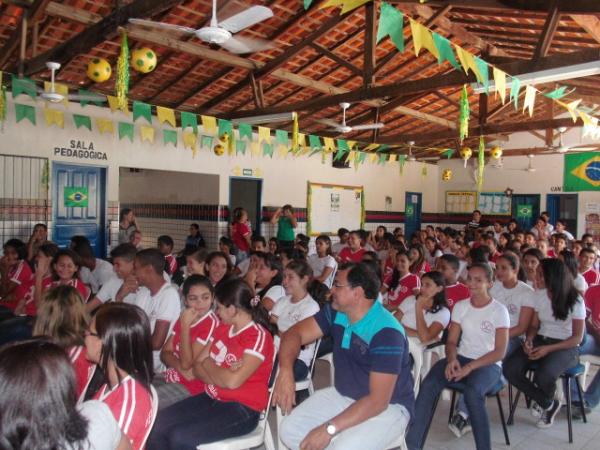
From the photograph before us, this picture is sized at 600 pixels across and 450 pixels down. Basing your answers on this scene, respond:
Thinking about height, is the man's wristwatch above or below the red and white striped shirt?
below

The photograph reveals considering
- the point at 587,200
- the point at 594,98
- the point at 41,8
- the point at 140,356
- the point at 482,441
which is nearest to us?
the point at 140,356

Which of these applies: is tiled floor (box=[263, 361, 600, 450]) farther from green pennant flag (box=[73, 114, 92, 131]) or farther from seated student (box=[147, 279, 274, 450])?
green pennant flag (box=[73, 114, 92, 131])

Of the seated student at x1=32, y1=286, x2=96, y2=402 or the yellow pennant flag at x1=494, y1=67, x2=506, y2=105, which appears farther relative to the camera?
the yellow pennant flag at x1=494, y1=67, x2=506, y2=105

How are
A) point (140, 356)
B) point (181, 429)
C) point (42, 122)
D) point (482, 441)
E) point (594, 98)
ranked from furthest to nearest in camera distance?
point (594, 98) → point (42, 122) → point (482, 441) → point (181, 429) → point (140, 356)

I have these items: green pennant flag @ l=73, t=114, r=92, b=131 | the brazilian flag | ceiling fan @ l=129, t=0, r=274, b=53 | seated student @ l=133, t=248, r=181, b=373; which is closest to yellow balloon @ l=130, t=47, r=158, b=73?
ceiling fan @ l=129, t=0, r=274, b=53

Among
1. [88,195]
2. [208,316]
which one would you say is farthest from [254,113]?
[208,316]

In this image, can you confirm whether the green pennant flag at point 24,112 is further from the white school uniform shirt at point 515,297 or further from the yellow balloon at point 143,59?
the white school uniform shirt at point 515,297

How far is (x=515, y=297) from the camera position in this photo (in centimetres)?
374

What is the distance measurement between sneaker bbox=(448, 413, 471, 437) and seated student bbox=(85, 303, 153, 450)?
217cm

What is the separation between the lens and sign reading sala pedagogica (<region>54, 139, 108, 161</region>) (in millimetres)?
7022

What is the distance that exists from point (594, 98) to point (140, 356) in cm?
984

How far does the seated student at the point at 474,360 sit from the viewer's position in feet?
8.95

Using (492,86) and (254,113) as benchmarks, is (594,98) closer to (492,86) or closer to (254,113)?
(492,86)

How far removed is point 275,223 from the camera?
9617 millimetres
